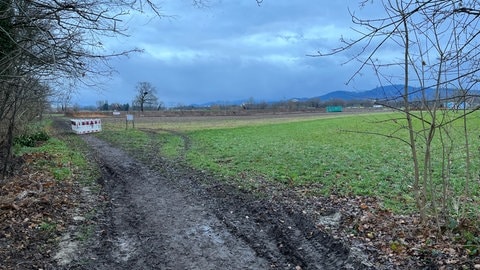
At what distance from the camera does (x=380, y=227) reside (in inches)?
231

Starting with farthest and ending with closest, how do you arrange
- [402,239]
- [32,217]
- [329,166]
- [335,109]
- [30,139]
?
1. [335,109]
2. [30,139]
3. [329,166]
4. [32,217]
5. [402,239]

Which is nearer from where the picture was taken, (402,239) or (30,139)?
(402,239)

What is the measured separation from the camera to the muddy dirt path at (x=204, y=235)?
5023 millimetres

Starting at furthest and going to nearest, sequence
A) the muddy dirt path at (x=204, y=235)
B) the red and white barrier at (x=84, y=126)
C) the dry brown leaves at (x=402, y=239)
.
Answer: the red and white barrier at (x=84, y=126)
the muddy dirt path at (x=204, y=235)
the dry brown leaves at (x=402, y=239)

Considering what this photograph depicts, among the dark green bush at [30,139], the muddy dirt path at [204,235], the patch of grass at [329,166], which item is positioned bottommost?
the muddy dirt path at [204,235]

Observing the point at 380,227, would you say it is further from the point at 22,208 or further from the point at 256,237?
the point at 22,208

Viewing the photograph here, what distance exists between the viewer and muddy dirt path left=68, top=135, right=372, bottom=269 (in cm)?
502

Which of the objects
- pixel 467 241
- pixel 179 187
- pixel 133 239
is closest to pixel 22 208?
pixel 133 239

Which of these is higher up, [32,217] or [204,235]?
[32,217]

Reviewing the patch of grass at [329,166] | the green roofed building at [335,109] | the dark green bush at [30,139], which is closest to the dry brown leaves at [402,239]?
the patch of grass at [329,166]

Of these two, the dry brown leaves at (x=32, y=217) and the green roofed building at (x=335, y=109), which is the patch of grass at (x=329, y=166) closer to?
the dry brown leaves at (x=32, y=217)

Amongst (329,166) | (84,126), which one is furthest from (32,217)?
(84,126)

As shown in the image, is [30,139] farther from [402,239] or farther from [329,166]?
[402,239]

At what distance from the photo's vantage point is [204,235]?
6.06 m
